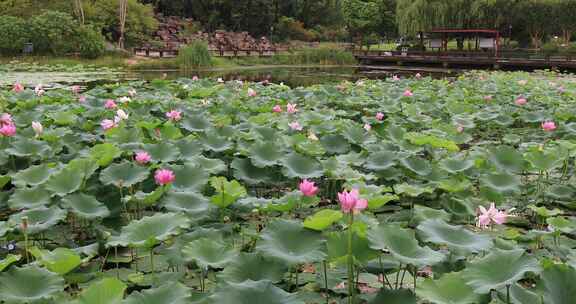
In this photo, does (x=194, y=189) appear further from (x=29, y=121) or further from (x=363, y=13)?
(x=363, y=13)

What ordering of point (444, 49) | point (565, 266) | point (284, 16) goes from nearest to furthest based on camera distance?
1. point (565, 266)
2. point (444, 49)
3. point (284, 16)

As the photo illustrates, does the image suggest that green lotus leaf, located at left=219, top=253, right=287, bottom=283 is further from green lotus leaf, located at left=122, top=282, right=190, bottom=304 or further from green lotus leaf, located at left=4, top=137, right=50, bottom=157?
green lotus leaf, located at left=4, top=137, right=50, bottom=157

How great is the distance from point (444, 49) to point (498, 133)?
87.7 feet

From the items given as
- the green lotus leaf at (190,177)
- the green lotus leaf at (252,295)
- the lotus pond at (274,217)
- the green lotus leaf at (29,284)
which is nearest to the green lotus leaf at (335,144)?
the lotus pond at (274,217)

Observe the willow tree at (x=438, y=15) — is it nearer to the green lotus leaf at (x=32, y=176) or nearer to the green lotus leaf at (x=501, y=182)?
the green lotus leaf at (x=501, y=182)

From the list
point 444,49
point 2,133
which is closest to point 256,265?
point 2,133

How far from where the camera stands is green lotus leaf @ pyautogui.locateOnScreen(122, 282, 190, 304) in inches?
58.0

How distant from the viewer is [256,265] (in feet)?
5.73

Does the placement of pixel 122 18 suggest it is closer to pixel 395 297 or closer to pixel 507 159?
pixel 507 159

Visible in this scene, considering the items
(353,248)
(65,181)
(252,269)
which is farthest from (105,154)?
(353,248)

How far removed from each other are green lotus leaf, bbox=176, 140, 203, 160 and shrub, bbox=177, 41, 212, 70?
66.6ft

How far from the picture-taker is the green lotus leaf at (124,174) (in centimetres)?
258

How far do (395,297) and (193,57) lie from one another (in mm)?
22433

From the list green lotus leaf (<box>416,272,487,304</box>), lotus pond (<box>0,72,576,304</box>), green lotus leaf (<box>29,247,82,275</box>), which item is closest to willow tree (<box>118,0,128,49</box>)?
lotus pond (<box>0,72,576,304</box>)
